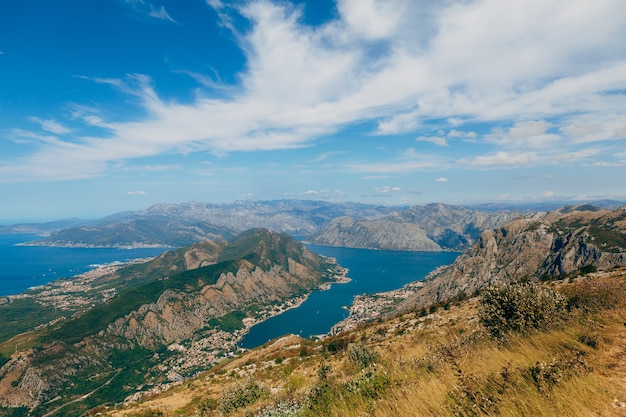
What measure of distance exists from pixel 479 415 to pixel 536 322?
36.4 feet

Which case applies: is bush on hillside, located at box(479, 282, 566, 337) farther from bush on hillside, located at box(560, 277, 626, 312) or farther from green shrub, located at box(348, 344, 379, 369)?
green shrub, located at box(348, 344, 379, 369)

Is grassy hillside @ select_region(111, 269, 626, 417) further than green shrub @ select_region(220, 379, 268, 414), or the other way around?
green shrub @ select_region(220, 379, 268, 414)

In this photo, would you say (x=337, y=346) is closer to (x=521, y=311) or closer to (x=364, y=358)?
(x=364, y=358)

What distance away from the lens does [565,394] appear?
7605 millimetres

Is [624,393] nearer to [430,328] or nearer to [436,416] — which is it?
[436,416]

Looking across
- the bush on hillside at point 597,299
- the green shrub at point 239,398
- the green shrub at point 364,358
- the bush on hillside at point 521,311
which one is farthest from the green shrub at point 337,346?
the bush on hillside at point 597,299

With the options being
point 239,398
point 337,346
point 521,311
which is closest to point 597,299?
point 521,311

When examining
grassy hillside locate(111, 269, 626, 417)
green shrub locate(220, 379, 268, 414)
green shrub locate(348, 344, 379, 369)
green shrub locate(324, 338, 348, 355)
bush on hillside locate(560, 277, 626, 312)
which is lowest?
green shrub locate(324, 338, 348, 355)

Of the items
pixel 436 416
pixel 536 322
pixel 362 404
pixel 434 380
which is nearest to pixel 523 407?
pixel 436 416

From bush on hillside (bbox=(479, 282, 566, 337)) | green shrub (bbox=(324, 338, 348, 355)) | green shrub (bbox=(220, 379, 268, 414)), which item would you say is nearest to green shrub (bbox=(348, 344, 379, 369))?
green shrub (bbox=(220, 379, 268, 414))

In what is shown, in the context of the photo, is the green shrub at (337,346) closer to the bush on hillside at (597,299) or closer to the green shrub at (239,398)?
the green shrub at (239,398)

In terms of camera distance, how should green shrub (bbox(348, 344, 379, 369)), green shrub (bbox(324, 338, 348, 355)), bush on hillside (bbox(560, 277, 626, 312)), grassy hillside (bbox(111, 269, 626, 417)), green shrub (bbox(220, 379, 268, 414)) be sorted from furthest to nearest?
green shrub (bbox(324, 338, 348, 355))
green shrub (bbox(220, 379, 268, 414))
green shrub (bbox(348, 344, 379, 369))
bush on hillside (bbox(560, 277, 626, 312))
grassy hillside (bbox(111, 269, 626, 417))

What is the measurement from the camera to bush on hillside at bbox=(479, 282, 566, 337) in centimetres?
1527

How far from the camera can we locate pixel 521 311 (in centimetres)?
1614
